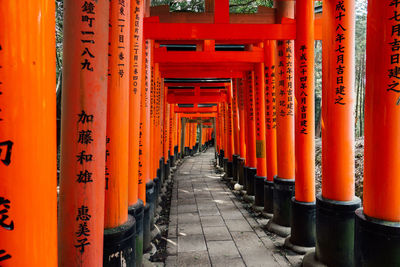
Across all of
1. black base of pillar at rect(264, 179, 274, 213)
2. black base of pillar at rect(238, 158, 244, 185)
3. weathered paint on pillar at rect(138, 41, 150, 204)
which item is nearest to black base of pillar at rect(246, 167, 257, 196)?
black base of pillar at rect(238, 158, 244, 185)

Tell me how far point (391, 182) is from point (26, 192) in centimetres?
235

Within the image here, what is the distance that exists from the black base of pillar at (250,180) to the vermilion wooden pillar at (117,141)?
5.05 meters

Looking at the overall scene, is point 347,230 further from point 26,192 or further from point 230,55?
point 230,55

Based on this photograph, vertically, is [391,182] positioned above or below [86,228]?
above

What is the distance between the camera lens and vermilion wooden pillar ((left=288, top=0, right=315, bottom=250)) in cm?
380

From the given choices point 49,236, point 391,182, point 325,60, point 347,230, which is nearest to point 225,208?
point 347,230

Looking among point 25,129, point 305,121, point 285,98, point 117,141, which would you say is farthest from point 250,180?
point 25,129

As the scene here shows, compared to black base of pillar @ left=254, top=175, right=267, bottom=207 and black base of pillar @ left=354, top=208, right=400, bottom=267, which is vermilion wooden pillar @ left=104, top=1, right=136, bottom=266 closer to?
black base of pillar @ left=354, top=208, right=400, bottom=267

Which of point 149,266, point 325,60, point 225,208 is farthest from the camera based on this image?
point 225,208

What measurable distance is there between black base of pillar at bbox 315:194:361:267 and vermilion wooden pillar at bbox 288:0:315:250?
2.13 feet

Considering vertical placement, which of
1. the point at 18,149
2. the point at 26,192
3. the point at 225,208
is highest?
the point at 18,149

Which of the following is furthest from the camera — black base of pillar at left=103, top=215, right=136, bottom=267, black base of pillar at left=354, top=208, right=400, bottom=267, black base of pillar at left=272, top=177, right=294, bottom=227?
black base of pillar at left=272, top=177, right=294, bottom=227

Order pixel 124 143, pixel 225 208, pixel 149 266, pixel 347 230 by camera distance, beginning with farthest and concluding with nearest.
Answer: pixel 225 208 < pixel 149 266 < pixel 347 230 < pixel 124 143

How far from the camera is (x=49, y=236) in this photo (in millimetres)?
1161
